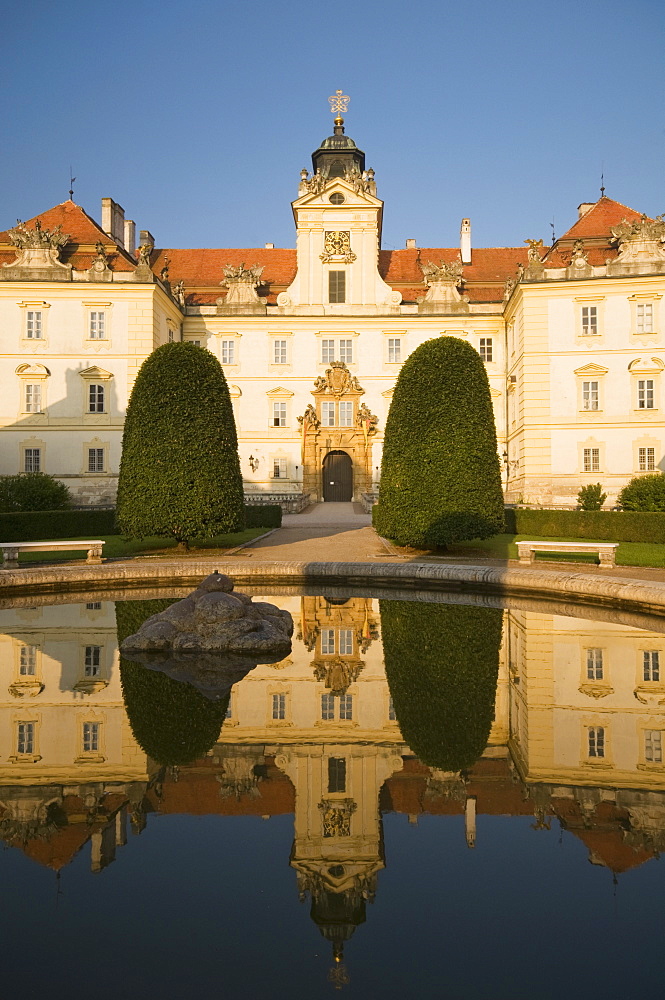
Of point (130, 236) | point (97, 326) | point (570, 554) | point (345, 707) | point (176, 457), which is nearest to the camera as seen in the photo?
point (345, 707)

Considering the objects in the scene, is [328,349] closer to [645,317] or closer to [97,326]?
[97,326]

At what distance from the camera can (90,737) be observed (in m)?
5.85

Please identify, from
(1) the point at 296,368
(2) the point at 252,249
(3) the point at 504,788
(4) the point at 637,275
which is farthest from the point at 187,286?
(3) the point at 504,788

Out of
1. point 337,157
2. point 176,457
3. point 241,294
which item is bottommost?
point 176,457

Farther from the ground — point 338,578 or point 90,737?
point 338,578

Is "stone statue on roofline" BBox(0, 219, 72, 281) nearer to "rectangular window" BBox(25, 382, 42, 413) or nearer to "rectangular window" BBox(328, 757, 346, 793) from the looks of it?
"rectangular window" BBox(25, 382, 42, 413)

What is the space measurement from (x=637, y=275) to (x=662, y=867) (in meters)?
32.2

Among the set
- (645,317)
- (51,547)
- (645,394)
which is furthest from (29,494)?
(645,317)

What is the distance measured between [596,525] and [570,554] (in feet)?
6.25

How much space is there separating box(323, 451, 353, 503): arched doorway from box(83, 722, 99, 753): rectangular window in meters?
31.9

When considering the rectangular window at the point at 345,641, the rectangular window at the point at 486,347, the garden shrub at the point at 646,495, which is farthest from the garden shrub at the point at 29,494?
the rectangular window at the point at 486,347

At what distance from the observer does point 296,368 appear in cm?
3778

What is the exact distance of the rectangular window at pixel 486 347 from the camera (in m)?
38.0

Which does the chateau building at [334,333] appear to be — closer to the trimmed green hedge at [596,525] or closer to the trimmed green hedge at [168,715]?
the trimmed green hedge at [596,525]
